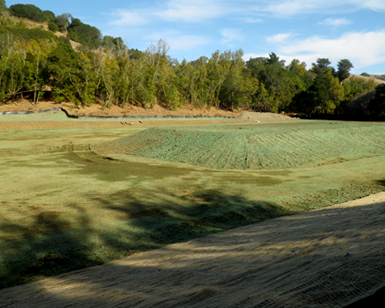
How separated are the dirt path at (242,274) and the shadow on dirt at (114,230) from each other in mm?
458

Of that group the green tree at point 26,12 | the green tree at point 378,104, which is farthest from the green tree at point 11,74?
the green tree at point 26,12

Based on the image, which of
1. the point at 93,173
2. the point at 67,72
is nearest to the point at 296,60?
the point at 67,72

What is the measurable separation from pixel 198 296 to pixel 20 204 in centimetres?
654

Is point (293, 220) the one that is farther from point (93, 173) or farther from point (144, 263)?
point (93, 173)

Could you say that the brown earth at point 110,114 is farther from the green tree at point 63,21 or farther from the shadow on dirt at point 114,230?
the green tree at point 63,21

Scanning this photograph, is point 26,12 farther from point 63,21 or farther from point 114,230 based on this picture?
point 114,230

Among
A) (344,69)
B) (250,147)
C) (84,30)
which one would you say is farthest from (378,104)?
(84,30)

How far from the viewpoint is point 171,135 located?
20297mm

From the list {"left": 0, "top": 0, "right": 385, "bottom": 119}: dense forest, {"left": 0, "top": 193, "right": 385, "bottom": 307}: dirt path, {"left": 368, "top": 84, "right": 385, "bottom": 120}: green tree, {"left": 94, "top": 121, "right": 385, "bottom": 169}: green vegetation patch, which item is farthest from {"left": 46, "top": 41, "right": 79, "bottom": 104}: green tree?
{"left": 0, "top": 193, "right": 385, "bottom": 307}: dirt path

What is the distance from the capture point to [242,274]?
3.96m

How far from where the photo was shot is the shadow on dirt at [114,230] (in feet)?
17.2

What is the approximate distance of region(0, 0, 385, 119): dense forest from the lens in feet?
154

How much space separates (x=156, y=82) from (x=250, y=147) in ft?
146

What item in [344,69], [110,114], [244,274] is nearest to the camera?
[244,274]
